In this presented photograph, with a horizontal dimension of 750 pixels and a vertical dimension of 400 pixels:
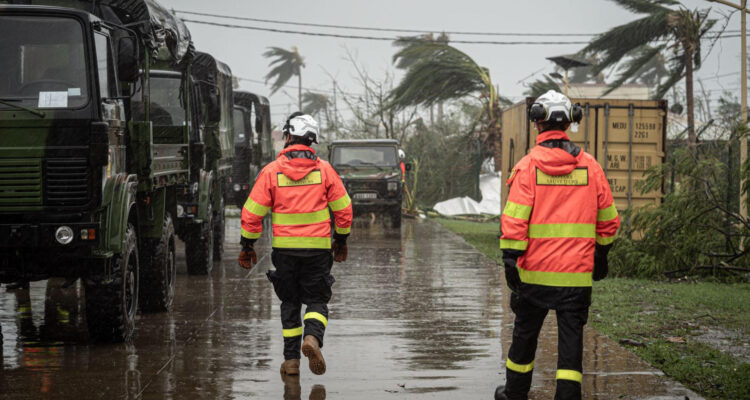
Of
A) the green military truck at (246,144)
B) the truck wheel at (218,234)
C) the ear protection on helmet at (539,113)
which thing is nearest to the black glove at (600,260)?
the ear protection on helmet at (539,113)

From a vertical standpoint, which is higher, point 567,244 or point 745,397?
point 567,244

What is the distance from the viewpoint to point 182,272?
13734mm

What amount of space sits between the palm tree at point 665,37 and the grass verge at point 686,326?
10559 mm

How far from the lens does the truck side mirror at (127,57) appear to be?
7.82 metres

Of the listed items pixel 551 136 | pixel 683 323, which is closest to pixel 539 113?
pixel 551 136

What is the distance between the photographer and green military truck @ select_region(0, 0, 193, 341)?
7367mm

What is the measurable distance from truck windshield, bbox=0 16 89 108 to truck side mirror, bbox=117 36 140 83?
0.28 metres

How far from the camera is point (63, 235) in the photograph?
7.36 m

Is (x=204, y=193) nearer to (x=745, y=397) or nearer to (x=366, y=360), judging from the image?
(x=366, y=360)

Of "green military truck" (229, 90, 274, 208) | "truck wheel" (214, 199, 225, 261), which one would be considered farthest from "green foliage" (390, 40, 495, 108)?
"truck wheel" (214, 199, 225, 261)

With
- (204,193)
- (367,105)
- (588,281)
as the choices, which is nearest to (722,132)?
(204,193)

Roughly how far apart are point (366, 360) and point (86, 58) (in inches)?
125

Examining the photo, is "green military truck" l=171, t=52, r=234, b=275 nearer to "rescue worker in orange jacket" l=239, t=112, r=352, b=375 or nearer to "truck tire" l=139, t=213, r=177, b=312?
"truck tire" l=139, t=213, r=177, b=312

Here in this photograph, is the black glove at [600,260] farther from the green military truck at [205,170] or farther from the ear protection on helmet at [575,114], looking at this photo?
the green military truck at [205,170]
